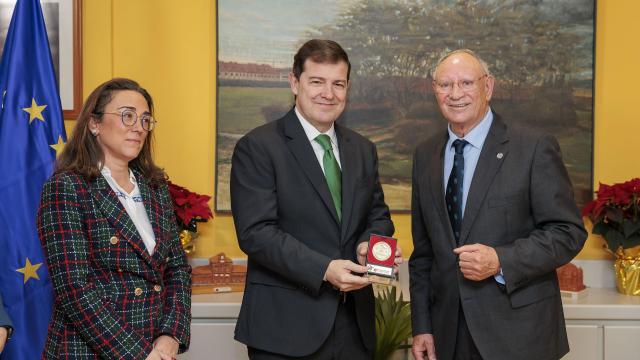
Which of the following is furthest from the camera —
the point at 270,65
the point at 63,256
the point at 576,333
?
the point at 270,65

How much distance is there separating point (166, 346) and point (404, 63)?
2.19 metres

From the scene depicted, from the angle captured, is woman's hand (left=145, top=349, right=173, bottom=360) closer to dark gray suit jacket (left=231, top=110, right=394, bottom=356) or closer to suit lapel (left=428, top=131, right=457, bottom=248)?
dark gray suit jacket (left=231, top=110, right=394, bottom=356)

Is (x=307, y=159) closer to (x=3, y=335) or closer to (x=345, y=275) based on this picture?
(x=345, y=275)

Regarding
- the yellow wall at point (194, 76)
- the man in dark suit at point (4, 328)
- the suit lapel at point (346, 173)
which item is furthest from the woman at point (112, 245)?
the yellow wall at point (194, 76)

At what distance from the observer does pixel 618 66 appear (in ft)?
12.3

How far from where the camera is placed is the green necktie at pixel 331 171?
2375 millimetres

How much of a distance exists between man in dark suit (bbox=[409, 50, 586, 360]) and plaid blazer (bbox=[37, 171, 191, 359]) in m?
0.94

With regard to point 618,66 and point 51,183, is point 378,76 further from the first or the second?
point 51,183

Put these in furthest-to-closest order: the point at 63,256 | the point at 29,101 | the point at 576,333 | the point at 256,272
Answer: the point at 576,333 → the point at 29,101 → the point at 256,272 → the point at 63,256

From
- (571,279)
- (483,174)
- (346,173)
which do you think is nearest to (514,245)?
(483,174)

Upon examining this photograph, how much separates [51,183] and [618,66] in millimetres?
3087

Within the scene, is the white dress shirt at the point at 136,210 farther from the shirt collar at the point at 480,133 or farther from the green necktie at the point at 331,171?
the shirt collar at the point at 480,133

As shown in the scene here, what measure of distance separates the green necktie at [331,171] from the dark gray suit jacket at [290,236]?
30 mm

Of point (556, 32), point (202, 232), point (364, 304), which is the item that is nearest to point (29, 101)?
point (202, 232)
